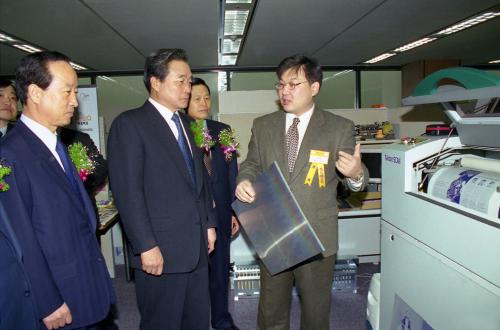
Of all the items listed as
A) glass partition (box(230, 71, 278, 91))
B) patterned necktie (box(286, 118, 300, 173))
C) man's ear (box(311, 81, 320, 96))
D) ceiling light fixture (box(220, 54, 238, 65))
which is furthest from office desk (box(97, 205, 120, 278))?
glass partition (box(230, 71, 278, 91))

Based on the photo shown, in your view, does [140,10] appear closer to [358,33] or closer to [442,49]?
[358,33]

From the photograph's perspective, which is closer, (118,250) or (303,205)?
(303,205)

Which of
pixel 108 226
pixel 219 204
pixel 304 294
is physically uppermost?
pixel 219 204

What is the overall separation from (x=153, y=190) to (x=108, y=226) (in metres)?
1.14

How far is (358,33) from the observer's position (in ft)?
12.6

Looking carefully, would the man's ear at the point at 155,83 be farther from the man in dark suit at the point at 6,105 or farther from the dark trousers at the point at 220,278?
the man in dark suit at the point at 6,105

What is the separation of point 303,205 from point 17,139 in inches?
47.3

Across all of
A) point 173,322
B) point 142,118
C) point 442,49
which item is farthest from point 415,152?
point 442,49

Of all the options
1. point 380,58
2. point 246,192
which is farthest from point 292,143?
point 380,58

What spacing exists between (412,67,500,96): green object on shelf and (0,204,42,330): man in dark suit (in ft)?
5.48

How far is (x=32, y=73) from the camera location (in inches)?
47.8

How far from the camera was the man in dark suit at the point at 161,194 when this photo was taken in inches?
57.6

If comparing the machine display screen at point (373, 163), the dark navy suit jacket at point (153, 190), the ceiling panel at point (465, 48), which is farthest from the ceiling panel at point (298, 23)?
the dark navy suit jacket at point (153, 190)

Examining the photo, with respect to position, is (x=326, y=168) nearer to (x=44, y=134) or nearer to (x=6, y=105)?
(x=44, y=134)
